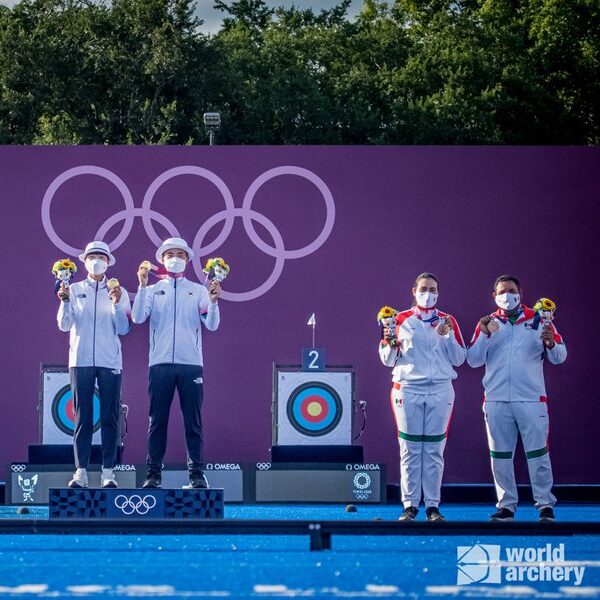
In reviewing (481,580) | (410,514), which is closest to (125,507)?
(410,514)

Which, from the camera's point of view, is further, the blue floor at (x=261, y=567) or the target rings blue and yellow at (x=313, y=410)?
the target rings blue and yellow at (x=313, y=410)

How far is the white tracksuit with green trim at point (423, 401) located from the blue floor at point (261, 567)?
494mm

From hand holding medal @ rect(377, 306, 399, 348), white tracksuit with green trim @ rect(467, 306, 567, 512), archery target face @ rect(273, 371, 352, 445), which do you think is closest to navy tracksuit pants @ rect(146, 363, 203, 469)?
hand holding medal @ rect(377, 306, 399, 348)

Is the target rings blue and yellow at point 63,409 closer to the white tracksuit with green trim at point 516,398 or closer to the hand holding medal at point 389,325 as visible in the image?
the hand holding medal at point 389,325

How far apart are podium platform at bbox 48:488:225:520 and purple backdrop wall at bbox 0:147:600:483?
3.37 m

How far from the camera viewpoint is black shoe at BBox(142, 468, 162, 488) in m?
7.38

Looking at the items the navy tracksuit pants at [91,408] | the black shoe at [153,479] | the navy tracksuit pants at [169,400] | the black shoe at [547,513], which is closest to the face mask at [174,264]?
the navy tracksuit pants at [169,400]

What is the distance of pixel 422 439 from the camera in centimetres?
745

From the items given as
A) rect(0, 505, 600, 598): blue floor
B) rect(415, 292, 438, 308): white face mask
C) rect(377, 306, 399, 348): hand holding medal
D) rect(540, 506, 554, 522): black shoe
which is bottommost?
rect(0, 505, 600, 598): blue floor

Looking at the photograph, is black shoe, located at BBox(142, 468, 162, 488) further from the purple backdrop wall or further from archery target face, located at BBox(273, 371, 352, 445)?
the purple backdrop wall

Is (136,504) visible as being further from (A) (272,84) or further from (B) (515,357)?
(A) (272,84)

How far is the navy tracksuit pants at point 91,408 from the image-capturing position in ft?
25.3

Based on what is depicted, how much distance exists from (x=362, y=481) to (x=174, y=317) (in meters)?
2.59

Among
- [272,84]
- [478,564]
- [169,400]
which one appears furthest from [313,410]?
[272,84]
